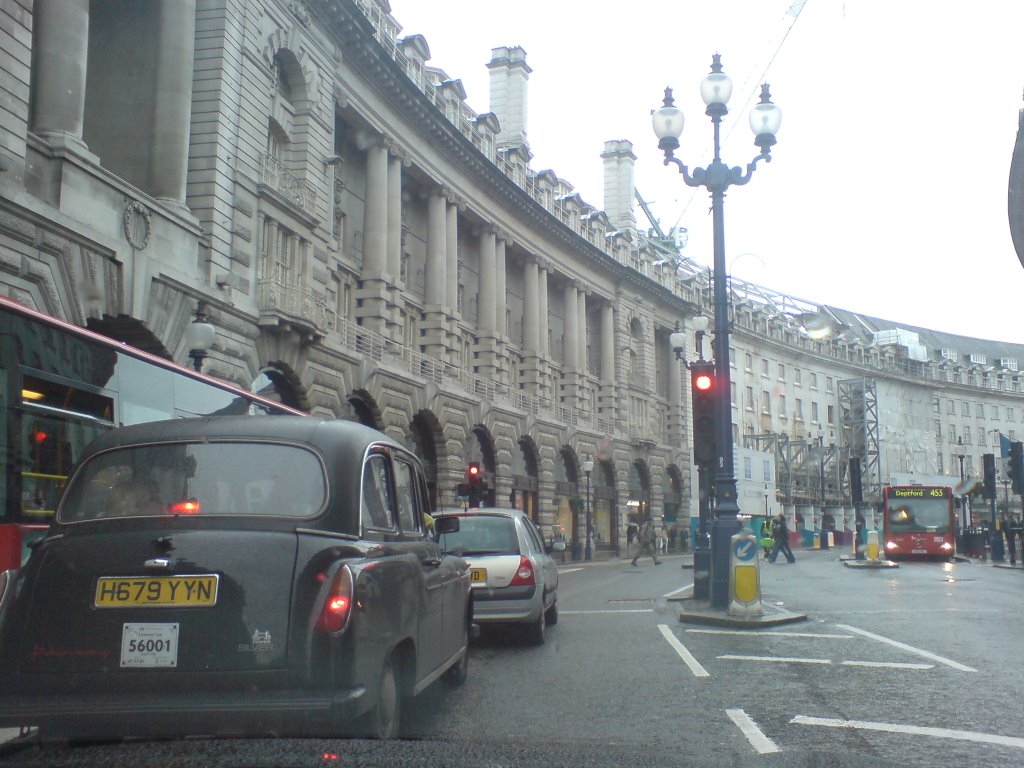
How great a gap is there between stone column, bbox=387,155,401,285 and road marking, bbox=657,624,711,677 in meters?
21.0

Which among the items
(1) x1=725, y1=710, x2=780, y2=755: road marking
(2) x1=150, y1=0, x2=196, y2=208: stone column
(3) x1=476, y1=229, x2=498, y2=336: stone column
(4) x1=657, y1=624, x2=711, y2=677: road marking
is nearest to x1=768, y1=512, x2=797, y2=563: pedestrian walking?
(3) x1=476, y1=229, x2=498, y2=336: stone column

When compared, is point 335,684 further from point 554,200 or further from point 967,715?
point 554,200

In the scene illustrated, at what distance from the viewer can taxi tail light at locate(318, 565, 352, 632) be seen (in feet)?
16.2

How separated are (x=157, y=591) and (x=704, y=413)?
40.1 feet

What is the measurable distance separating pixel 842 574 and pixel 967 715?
70.9ft

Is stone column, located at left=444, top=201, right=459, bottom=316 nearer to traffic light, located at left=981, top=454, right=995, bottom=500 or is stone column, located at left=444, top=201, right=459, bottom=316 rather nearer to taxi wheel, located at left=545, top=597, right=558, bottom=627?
traffic light, located at left=981, top=454, right=995, bottom=500

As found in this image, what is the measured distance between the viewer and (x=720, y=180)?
17.1 metres

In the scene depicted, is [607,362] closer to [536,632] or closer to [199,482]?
[536,632]

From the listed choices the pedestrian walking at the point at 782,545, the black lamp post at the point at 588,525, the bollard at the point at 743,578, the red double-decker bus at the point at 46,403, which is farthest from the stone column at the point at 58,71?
the black lamp post at the point at 588,525

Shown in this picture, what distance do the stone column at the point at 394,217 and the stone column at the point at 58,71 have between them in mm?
15181

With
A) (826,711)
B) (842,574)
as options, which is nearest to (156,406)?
(826,711)

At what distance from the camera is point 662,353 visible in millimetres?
60938

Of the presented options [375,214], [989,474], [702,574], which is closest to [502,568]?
[702,574]

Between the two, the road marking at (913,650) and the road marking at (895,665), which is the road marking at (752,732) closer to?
the road marking at (895,665)
